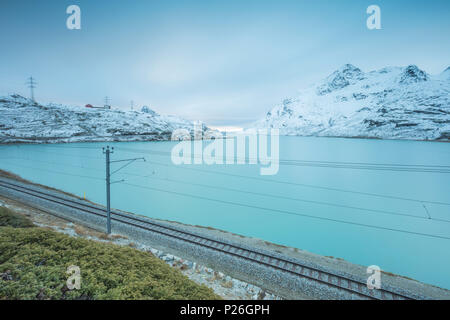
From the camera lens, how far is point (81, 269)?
6.12 metres

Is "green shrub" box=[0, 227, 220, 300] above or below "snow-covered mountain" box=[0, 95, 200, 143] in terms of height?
below

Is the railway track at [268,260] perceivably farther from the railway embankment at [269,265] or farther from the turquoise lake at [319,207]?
the turquoise lake at [319,207]

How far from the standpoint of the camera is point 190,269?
10844mm

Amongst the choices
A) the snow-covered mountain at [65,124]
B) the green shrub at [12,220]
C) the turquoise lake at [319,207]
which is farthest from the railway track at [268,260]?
the snow-covered mountain at [65,124]

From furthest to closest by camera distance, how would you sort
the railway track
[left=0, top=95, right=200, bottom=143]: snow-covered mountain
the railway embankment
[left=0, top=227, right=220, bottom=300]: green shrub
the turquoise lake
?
[left=0, top=95, right=200, bottom=143]: snow-covered mountain
the turquoise lake
the railway embankment
the railway track
[left=0, top=227, right=220, bottom=300]: green shrub

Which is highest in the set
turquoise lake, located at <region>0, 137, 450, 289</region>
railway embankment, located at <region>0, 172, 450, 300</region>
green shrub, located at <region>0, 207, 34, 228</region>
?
green shrub, located at <region>0, 207, 34, 228</region>

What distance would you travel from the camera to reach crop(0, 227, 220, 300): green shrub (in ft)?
17.2

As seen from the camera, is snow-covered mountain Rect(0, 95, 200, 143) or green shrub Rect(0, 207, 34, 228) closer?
green shrub Rect(0, 207, 34, 228)

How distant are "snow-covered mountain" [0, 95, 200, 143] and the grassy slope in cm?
11829

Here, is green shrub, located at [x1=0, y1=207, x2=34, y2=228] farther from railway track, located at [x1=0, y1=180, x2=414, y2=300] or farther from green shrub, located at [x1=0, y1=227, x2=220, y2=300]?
green shrub, located at [x1=0, y1=227, x2=220, y2=300]

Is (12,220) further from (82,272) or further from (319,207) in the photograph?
(319,207)

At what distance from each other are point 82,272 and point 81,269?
9.3 inches

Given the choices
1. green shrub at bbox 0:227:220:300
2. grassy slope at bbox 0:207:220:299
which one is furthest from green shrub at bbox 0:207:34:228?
green shrub at bbox 0:227:220:300
